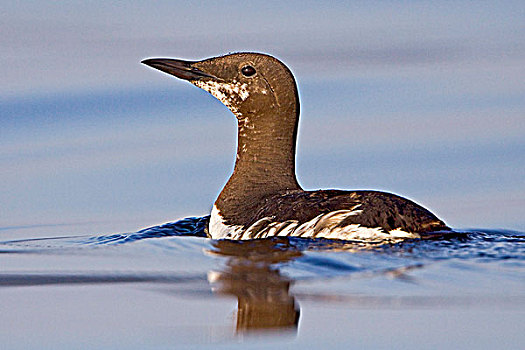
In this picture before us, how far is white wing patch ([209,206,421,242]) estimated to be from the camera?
248 inches

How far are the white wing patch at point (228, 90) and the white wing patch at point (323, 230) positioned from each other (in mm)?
1114

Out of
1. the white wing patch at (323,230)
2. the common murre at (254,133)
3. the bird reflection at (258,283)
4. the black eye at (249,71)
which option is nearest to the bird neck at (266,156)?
the common murre at (254,133)

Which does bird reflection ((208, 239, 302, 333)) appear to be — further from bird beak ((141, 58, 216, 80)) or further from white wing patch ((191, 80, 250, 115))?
→ bird beak ((141, 58, 216, 80))

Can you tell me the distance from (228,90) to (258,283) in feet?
8.43

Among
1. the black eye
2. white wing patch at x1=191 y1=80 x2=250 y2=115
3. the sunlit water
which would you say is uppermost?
the black eye

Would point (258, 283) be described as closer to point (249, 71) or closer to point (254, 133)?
point (254, 133)

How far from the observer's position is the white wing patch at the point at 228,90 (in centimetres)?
764

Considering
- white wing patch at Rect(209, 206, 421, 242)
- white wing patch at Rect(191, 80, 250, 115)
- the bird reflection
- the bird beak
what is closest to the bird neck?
white wing patch at Rect(191, 80, 250, 115)

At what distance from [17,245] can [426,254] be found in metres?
3.23

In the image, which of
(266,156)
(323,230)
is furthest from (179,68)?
(323,230)

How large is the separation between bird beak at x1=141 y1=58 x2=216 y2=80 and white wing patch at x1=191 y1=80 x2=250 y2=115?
52 millimetres

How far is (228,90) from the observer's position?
7.71 m

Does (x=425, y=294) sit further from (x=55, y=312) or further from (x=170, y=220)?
(x=170, y=220)

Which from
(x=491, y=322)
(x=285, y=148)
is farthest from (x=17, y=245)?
(x=491, y=322)
